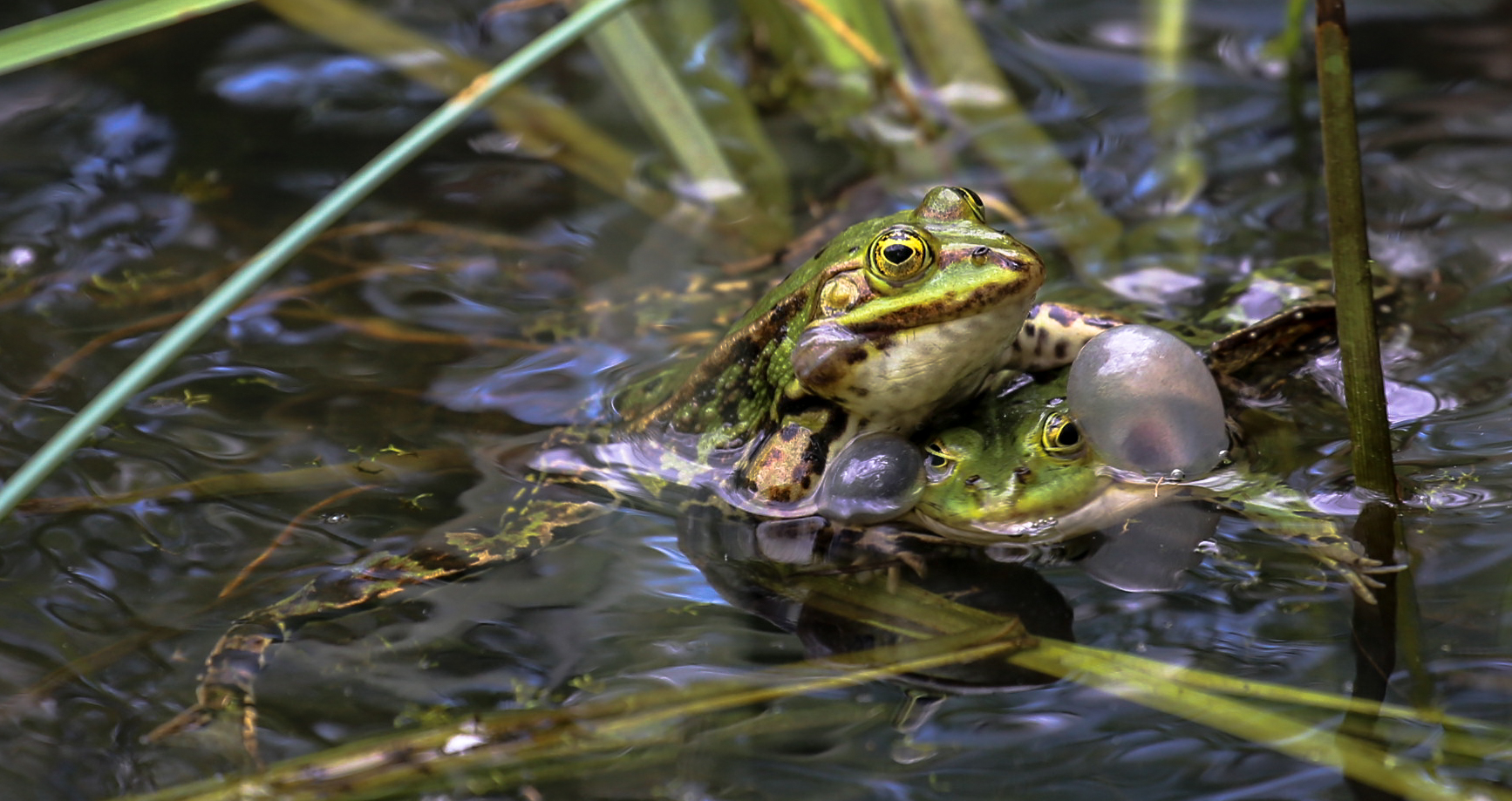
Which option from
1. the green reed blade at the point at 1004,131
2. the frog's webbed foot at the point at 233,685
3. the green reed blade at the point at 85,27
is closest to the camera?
the frog's webbed foot at the point at 233,685

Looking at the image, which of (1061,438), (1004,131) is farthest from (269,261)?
(1004,131)

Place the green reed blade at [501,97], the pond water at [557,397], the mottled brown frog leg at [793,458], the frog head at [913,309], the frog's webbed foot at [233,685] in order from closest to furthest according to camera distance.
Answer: the pond water at [557,397], the frog's webbed foot at [233,685], the frog head at [913,309], the mottled brown frog leg at [793,458], the green reed blade at [501,97]

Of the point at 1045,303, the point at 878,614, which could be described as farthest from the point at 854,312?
the point at 878,614

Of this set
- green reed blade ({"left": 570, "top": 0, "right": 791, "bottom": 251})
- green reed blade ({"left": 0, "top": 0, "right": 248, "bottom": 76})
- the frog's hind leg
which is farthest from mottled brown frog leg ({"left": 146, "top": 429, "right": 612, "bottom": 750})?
green reed blade ({"left": 570, "top": 0, "right": 791, "bottom": 251})

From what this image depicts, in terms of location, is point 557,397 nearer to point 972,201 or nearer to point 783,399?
point 783,399

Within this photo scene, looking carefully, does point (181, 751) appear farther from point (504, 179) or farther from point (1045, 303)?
point (504, 179)

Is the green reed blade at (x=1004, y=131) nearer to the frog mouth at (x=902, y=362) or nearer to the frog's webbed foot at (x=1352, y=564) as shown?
the frog mouth at (x=902, y=362)

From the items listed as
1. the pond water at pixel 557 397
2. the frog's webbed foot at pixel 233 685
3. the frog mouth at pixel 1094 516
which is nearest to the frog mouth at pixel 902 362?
the frog mouth at pixel 1094 516
